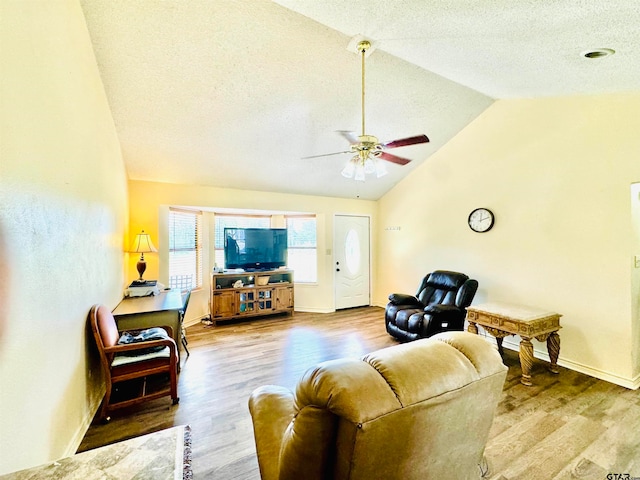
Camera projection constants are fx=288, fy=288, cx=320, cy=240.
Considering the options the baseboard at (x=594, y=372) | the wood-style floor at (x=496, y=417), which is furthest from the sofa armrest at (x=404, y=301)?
the baseboard at (x=594, y=372)

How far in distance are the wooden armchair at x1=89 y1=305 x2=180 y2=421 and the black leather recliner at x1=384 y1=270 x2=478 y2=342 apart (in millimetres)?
2722

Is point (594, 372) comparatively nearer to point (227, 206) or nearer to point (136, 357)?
point (136, 357)

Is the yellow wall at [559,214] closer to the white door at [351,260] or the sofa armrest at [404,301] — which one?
the sofa armrest at [404,301]

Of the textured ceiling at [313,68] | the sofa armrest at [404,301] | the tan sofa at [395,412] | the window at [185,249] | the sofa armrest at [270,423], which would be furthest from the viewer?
the window at [185,249]

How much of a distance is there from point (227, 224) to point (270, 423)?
4560mm

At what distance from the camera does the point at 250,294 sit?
5.15m

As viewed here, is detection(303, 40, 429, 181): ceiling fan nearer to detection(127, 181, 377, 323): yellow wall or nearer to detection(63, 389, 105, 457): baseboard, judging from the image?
detection(63, 389, 105, 457): baseboard

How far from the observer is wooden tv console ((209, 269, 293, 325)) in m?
4.90

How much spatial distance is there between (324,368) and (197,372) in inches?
112

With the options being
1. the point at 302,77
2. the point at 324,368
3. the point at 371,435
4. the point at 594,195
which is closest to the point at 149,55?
the point at 302,77

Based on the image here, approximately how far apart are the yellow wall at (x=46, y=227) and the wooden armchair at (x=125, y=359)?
11 centimetres

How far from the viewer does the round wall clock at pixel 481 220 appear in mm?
4051

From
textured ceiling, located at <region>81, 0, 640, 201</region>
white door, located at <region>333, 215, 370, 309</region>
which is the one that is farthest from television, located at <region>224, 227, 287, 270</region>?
textured ceiling, located at <region>81, 0, 640, 201</region>

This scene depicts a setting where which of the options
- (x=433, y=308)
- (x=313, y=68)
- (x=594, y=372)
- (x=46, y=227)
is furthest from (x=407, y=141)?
(x=594, y=372)
